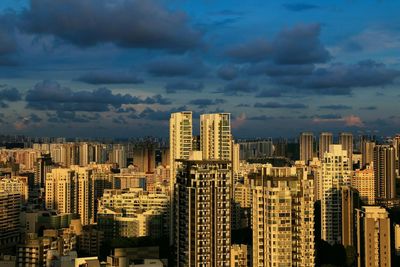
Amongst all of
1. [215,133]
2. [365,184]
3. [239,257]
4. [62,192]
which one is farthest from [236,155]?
[239,257]

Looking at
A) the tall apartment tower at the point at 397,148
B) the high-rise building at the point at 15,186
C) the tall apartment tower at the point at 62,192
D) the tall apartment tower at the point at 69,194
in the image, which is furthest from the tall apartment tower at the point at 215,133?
the tall apartment tower at the point at 397,148

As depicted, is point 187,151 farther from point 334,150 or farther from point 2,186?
point 2,186

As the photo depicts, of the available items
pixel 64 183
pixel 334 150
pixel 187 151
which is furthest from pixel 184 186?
pixel 64 183

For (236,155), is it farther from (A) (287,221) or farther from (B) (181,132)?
(A) (287,221)

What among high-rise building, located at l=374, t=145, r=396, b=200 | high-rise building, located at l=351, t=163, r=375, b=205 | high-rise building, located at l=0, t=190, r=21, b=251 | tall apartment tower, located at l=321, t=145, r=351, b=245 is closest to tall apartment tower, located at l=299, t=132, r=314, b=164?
high-rise building, located at l=374, t=145, r=396, b=200

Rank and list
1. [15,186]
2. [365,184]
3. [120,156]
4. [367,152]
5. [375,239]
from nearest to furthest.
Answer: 1. [375,239]
2. [15,186]
3. [365,184]
4. [367,152]
5. [120,156]

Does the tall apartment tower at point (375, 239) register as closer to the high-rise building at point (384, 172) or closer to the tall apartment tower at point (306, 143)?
the high-rise building at point (384, 172)
